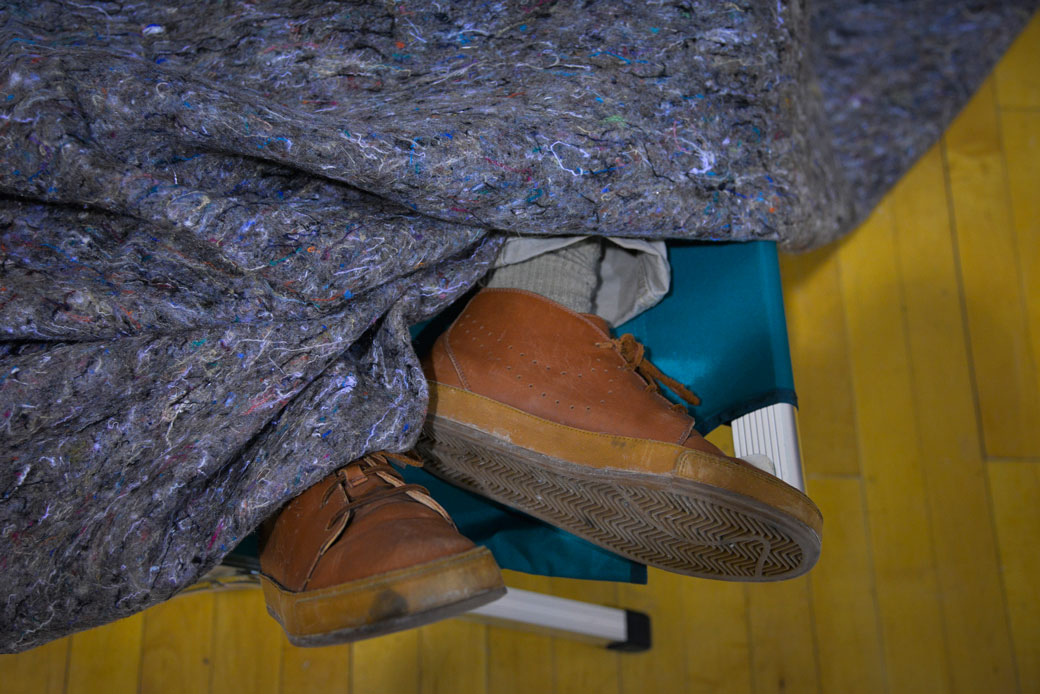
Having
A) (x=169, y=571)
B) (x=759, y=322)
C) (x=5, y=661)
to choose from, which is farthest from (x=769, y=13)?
(x=5, y=661)

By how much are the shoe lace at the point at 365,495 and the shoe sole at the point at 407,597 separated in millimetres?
48

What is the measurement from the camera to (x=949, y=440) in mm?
1189

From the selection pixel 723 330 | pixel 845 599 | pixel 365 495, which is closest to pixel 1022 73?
pixel 845 599

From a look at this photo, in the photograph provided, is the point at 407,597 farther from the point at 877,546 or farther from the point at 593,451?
the point at 877,546

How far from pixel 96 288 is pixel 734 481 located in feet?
1.45

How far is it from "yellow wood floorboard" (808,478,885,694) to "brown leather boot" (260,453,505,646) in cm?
78

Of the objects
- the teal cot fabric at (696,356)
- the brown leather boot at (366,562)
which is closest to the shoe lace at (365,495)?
the brown leather boot at (366,562)

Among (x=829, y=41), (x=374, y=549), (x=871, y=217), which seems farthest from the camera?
(x=871, y=217)

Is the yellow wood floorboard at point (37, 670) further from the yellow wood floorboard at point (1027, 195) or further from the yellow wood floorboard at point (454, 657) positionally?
the yellow wood floorboard at point (1027, 195)

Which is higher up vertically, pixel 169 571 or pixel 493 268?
pixel 493 268

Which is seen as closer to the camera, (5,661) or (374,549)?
(374,549)

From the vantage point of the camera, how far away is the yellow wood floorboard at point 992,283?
1.21m

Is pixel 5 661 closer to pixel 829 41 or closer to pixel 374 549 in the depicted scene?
pixel 374 549

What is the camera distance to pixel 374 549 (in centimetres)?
49
